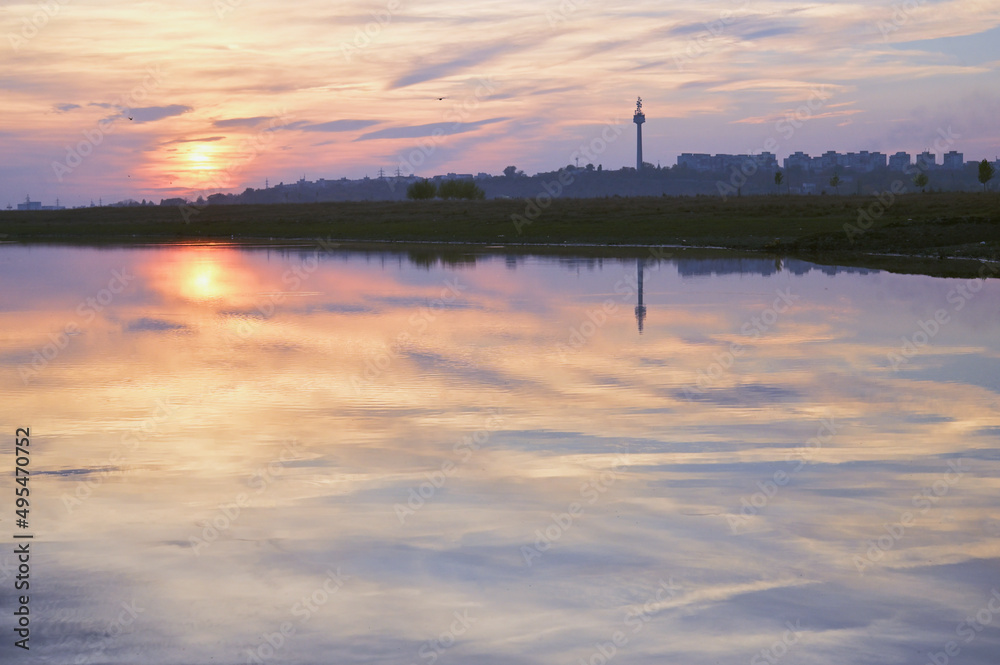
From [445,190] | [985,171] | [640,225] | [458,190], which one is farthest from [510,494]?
[445,190]

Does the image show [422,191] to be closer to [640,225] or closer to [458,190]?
[458,190]

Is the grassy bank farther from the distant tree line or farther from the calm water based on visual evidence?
the distant tree line

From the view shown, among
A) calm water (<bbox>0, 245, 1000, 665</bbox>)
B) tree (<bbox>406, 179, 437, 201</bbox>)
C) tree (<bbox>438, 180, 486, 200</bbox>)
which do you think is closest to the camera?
calm water (<bbox>0, 245, 1000, 665</bbox>)

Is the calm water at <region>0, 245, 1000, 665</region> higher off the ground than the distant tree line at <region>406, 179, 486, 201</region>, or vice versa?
the distant tree line at <region>406, 179, 486, 201</region>

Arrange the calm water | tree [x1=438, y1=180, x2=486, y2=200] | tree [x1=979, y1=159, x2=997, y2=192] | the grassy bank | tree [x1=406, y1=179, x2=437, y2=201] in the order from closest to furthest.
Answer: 1. the calm water
2. the grassy bank
3. tree [x1=979, y1=159, x2=997, y2=192]
4. tree [x1=406, y1=179, x2=437, y2=201]
5. tree [x1=438, y1=180, x2=486, y2=200]

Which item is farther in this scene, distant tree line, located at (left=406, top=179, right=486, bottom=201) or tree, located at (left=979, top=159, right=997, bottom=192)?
distant tree line, located at (left=406, top=179, right=486, bottom=201)

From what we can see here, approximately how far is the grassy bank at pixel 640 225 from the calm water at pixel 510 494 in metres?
29.9

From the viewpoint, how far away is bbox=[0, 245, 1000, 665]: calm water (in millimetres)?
6668

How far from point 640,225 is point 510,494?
5781 cm

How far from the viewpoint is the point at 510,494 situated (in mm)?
9719

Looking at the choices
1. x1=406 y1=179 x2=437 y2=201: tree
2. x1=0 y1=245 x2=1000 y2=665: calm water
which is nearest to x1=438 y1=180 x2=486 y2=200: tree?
x1=406 y1=179 x2=437 y2=201: tree

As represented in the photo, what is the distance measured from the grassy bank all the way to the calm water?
29.9m

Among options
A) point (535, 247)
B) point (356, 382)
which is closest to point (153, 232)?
point (535, 247)

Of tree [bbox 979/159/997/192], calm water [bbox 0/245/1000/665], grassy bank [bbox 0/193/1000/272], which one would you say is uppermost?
tree [bbox 979/159/997/192]
